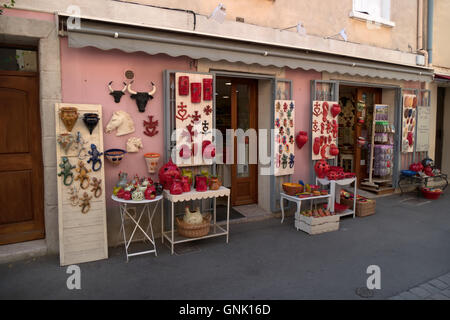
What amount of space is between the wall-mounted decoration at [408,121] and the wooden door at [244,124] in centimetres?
410

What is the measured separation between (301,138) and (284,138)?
1.12 ft

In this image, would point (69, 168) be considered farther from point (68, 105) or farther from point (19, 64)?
point (19, 64)

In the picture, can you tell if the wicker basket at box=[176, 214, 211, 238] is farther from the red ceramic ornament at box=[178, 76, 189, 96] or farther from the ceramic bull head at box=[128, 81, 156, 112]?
the red ceramic ornament at box=[178, 76, 189, 96]

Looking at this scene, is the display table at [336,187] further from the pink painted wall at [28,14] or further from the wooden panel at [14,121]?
the pink painted wall at [28,14]

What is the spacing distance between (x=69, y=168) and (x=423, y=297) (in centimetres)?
432

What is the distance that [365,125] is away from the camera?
8.57 meters

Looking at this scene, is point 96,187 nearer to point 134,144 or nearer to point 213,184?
point 134,144

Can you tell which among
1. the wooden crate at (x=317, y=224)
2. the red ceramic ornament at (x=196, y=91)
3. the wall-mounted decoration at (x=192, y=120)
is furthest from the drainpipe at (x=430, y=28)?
the red ceramic ornament at (x=196, y=91)

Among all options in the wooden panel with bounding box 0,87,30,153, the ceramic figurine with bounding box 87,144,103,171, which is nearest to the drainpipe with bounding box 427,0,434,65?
the ceramic figurine with bounding box 87,144,103,171

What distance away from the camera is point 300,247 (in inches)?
190

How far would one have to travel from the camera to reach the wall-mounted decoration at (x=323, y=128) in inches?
258

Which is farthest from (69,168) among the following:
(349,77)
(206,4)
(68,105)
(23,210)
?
(349,77)

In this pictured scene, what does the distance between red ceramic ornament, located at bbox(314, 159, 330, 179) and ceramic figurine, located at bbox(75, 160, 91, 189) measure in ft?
13.2

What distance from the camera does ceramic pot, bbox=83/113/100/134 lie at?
4.21 m
